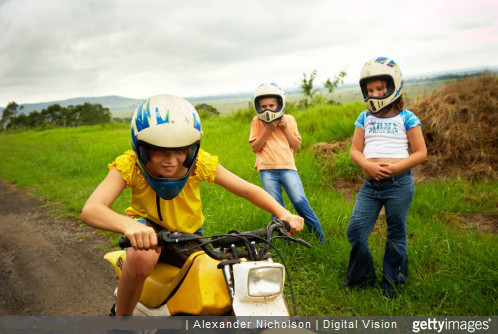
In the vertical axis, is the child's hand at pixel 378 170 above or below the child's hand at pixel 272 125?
below

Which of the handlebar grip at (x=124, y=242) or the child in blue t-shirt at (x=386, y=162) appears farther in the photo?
the child in blue t-shirt at (x=386, y=162)

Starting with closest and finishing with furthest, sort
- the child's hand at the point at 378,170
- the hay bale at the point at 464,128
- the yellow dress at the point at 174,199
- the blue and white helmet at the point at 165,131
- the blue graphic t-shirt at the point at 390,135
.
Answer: the blue and white helmet at the point at 165,131 → the yellow dress at the point at 174,199 → the child's hand at the point at 378,170 → the blue graphic t-shirt at the point at 390,135 → the hay bale at the point at 464,128

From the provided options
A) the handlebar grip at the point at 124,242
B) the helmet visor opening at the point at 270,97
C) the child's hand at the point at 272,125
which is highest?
the helmet visor opening at the point at 270,97

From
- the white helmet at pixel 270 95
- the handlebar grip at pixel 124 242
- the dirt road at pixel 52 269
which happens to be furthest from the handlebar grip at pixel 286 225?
the white helmet at pixel 270 95

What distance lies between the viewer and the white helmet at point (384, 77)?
361 centimetres

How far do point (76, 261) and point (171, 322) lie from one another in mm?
3318

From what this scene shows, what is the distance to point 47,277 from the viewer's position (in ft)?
15.3

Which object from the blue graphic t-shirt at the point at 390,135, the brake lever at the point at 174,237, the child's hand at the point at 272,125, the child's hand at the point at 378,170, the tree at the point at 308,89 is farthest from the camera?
the tree at the point at 308,89

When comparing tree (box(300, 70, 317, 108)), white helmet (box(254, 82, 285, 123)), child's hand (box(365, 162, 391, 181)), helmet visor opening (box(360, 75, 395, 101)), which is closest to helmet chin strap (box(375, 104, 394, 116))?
helmet visor opening (box(360, 75, 395, 101))

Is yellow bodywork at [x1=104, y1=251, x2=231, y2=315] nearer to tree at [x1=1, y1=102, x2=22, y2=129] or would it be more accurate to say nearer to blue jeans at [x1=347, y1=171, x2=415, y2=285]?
blue jeans at [x1=347, y1=171, x2=415, y2=285]

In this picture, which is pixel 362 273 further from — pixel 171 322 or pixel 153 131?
pixel 153 131

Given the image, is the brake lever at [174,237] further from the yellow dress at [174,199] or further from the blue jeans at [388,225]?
the blue jeans at [388,225]

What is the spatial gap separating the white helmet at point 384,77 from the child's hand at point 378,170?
47 centimetres

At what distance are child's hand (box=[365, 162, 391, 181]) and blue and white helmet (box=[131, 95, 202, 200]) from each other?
1.77m
